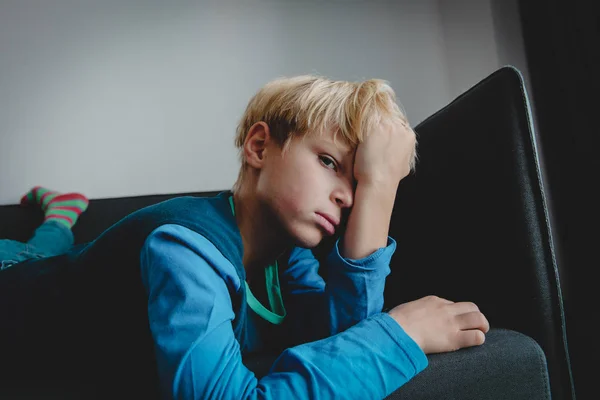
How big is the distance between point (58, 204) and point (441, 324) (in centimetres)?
102

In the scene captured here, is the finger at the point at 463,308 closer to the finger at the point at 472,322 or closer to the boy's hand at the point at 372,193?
the finger at the point at 472,322

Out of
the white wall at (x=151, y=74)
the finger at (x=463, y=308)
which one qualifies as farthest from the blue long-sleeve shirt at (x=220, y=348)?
the white wall at (x=151, y=74)

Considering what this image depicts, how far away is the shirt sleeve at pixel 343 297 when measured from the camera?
0.60m

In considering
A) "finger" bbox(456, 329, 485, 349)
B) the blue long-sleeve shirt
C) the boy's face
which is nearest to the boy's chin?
the boy's face

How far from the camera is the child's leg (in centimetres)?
103

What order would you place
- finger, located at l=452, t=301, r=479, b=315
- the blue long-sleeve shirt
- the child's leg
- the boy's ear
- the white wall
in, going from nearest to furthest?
the blue long-sleeve shirt < finger, located at l=452, t=301, r=479, b=315 < the boy's ear < the child's leg < the white wall

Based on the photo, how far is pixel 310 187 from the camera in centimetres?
58

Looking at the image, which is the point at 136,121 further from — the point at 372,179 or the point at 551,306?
the point at 551,306

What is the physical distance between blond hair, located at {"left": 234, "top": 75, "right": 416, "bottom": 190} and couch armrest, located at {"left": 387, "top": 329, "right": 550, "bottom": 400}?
32 cm

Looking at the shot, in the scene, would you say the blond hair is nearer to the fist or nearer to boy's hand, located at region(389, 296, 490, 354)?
the fist

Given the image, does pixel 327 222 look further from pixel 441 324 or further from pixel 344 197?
pixel 441 324

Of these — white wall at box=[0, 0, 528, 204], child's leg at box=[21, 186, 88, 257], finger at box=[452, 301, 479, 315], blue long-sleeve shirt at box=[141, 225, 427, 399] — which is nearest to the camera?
blue long-sleeve shirt at box=[141, 225, 427, 399]

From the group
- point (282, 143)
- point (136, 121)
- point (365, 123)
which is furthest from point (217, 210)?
point (136, 121)

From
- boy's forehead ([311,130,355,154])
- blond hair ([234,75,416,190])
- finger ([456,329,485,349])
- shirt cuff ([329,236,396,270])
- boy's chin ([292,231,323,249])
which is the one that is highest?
blond hair ([234,75,416,190])
